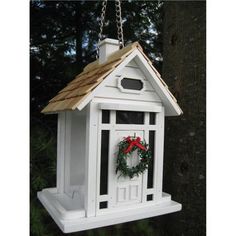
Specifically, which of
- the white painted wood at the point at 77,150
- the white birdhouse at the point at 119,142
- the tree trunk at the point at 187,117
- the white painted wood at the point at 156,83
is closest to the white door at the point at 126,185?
the white birdhouse at the point at 119,142

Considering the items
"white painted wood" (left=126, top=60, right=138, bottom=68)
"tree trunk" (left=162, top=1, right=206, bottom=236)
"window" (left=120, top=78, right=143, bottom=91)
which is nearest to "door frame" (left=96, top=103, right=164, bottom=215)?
"window" (left=120, top=78, right=143, bottom=91)

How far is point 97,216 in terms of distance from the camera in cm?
112

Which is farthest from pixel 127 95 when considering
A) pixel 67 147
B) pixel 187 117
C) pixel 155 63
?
pixel 155 63

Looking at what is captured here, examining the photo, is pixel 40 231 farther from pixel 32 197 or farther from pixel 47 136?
pixel 47 136

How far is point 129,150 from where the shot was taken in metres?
1.16

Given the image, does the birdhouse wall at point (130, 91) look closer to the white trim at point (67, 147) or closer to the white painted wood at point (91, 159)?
the white painted wood at point (91, 159)

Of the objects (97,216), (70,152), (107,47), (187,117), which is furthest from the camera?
(187,117)

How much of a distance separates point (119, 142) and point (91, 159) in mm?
163

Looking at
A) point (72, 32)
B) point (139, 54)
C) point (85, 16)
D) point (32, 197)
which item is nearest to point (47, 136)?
point (32, 197)

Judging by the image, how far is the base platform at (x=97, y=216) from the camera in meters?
1.05

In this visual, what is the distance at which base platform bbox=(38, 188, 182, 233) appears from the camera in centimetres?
105

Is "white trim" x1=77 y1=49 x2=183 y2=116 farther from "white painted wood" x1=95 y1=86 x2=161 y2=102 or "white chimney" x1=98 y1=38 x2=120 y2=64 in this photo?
"white chimney" x1=98 y1=38 x2=120 y2=64

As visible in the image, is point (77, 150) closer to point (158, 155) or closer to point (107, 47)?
point (158, 155)

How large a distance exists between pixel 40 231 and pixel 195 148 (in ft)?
5.05
